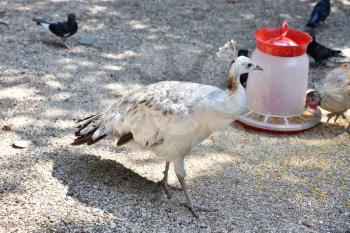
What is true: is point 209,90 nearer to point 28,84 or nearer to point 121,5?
point 28,84

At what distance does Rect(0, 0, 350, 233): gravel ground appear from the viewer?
3832mm

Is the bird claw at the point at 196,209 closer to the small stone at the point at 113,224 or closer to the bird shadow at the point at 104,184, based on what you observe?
the bird shadow at the point at 104,184

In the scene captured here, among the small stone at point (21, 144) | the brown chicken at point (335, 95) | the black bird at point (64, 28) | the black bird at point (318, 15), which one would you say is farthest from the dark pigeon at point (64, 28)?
the black bird at point (318, 15)

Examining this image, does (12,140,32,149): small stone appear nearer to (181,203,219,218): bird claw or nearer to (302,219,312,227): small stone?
(181,203,219,218): bird claw

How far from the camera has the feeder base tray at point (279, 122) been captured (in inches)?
206

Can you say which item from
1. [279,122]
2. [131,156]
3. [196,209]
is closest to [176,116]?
[196,209]

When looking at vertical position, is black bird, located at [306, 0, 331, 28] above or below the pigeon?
below

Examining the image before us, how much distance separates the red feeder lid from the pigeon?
3.81 feet

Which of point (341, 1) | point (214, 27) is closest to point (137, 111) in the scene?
point (214, 27)

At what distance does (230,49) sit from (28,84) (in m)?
2.66

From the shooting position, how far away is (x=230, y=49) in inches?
155

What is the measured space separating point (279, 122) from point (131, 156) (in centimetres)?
156

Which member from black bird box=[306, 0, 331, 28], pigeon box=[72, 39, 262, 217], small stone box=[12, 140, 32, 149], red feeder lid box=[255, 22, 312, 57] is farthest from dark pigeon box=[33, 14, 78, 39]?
black bird box=[306, 0, 331, 28]

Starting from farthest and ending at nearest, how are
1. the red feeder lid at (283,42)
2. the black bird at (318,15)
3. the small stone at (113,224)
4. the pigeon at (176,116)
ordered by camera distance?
1. the black bird at (318,15)
2. the red feeder lid at (283,42)
3. the pigeon at (176,116)
4. the small stone at (113,224)
